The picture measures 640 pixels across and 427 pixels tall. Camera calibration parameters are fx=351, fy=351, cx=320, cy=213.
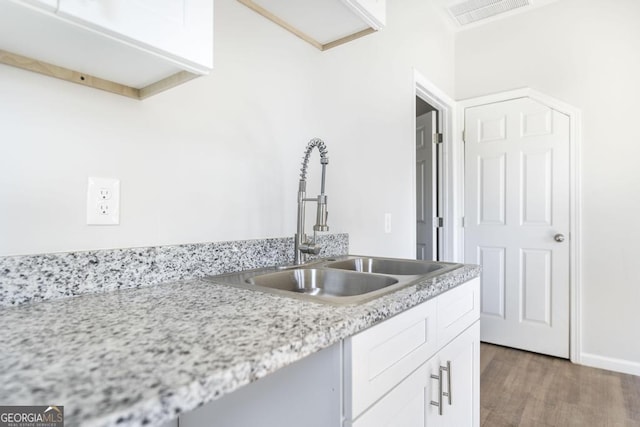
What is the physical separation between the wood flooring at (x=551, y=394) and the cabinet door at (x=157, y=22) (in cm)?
205

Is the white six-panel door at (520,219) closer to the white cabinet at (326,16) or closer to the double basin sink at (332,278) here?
the double basin sink at (332,278)

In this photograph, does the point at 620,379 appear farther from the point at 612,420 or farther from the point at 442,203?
the point at 442,203

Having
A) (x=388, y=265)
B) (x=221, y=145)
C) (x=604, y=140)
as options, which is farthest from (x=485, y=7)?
(x=221, y=145)

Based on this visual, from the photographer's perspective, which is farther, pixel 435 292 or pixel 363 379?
pixel 435 292

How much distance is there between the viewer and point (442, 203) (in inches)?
117

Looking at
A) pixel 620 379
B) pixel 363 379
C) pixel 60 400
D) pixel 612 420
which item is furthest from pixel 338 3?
pixel 620 379

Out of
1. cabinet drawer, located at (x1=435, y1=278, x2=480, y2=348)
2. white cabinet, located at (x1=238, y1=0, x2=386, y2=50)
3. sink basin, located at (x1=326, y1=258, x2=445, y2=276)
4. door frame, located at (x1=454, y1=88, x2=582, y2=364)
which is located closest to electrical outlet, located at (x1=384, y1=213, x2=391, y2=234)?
sink basin, located at (x1=326, y1=258, x2=445, y2=276)

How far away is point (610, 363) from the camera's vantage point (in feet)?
7.85

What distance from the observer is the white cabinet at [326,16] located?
1.13m

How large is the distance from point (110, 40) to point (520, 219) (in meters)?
2.87

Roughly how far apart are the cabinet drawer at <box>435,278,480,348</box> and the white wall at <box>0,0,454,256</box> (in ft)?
2.10

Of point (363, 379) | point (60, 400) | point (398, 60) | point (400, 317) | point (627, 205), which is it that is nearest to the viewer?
point (60, 400)

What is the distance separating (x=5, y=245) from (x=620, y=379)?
3.17m

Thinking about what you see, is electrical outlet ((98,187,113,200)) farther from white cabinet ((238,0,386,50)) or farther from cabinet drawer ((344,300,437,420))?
white cabinet ((238,0,386,50))
